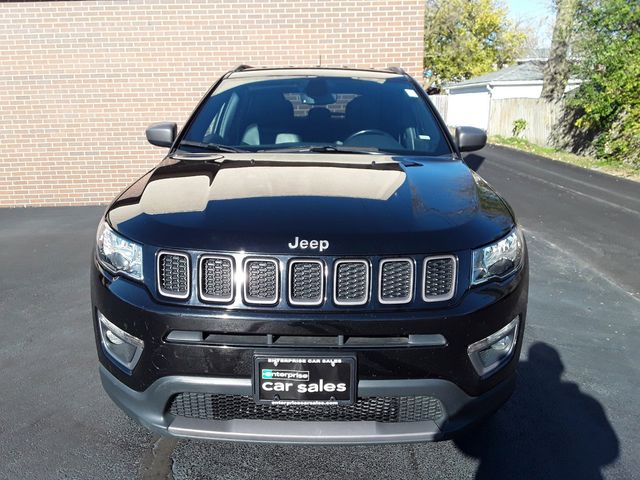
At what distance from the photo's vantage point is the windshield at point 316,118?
3.40 metres

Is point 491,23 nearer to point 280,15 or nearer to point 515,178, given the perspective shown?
point 515,178

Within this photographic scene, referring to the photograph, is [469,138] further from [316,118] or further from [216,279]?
[216,279]

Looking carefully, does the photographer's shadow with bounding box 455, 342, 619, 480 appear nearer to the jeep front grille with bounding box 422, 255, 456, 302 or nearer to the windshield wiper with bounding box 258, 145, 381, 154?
the jeep front grille with bounding box 422, 255, 456, 302

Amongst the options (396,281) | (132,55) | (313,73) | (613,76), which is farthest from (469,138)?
(613,76)

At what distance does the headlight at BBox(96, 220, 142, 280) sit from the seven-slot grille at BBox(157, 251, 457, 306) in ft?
0.63

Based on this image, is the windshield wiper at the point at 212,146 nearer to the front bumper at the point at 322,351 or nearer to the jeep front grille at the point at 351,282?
the front bumper at the point at 322,351

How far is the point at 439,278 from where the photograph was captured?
2.12 meters

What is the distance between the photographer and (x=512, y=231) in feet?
7.91

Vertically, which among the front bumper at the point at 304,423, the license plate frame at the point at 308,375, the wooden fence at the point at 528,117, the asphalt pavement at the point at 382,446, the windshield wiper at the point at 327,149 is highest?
the windshield wiper at the point at 327,149

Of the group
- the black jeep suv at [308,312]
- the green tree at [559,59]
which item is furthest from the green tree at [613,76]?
the black jeep suv at [308,312]

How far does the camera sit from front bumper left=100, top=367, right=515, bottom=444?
2.08 m

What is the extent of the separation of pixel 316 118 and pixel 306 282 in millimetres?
1796

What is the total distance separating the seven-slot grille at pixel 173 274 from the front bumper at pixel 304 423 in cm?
32

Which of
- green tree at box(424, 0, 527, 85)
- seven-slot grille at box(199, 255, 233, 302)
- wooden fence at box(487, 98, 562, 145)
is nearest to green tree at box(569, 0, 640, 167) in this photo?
wooden fence at box(487, 98, 562, 145)
